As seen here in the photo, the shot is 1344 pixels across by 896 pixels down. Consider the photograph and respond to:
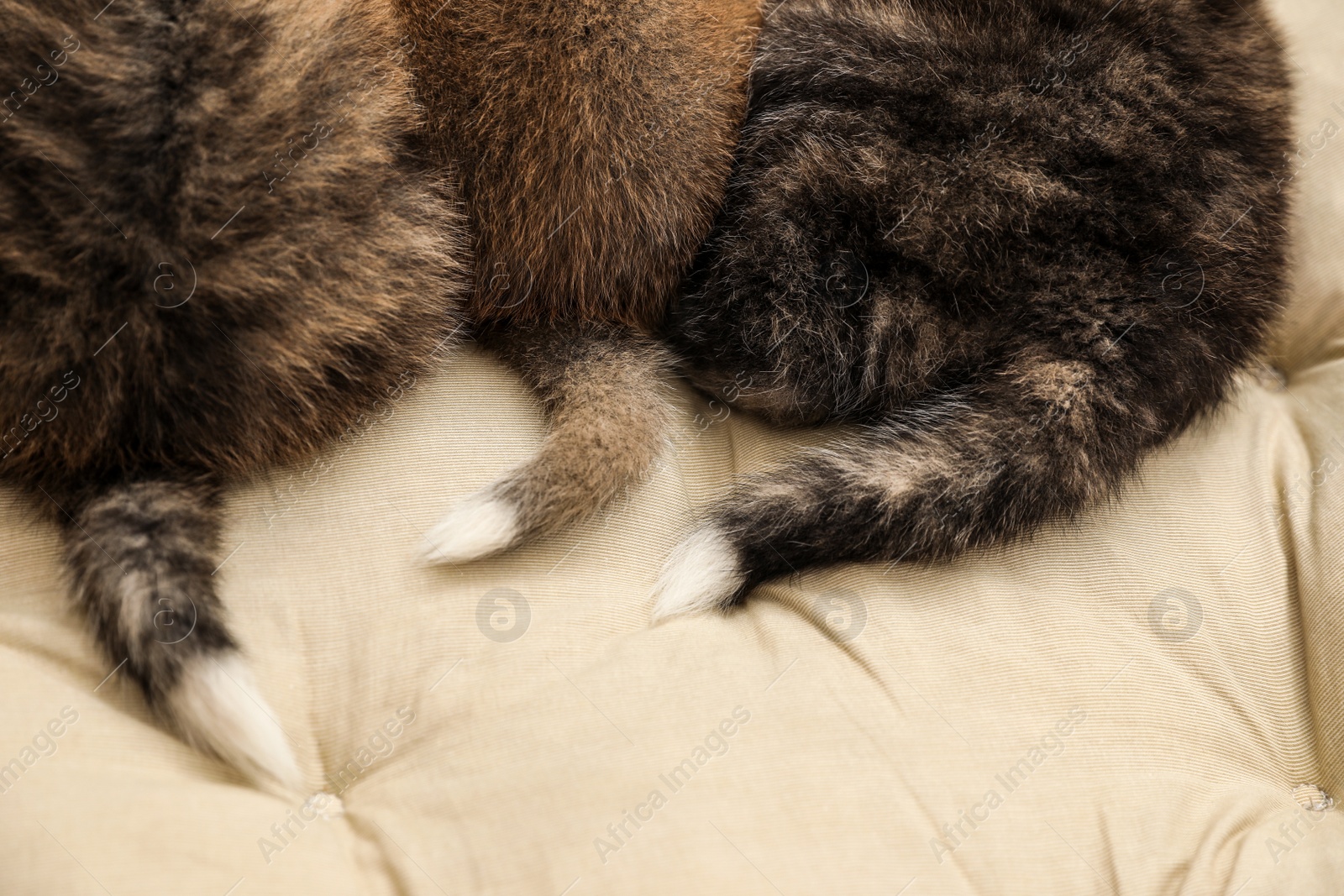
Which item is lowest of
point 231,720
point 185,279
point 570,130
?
point 231,720

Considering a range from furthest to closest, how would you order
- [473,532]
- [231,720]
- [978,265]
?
[978,265] → [473,532] → [231,720]

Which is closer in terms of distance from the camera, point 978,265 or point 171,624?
point 171,624

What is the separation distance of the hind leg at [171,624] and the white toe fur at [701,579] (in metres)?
0.45

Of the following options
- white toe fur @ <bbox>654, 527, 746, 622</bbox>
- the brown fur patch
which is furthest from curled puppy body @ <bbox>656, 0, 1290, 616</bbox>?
the brown fur patch

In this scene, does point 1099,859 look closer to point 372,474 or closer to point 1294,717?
point 1294,717

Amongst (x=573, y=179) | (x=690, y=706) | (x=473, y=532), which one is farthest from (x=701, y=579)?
(x=573, y=179)

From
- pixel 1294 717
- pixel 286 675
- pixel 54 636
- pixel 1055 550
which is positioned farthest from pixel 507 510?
pixel 1294 717

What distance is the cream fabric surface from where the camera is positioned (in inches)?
35.3

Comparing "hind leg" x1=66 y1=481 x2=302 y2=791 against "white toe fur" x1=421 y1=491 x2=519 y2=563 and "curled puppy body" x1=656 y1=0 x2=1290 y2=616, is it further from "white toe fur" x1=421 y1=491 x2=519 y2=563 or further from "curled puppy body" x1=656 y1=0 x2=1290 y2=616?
"curled puppy body" x1=656 y1=0 x2=1290 y2=616

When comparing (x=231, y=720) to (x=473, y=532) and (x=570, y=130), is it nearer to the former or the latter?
(x=473, y=532)

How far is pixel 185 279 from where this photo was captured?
969 mm

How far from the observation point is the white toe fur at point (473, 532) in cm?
105

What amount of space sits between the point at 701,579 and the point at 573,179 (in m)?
0.52

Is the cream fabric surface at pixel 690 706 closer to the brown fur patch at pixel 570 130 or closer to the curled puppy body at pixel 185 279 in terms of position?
the curled puppy body at pixel 185 279
